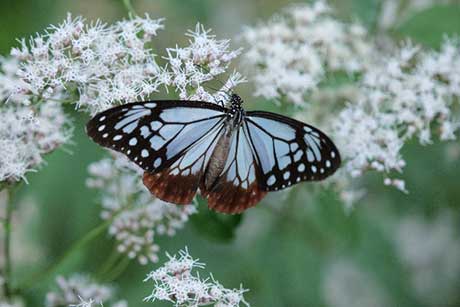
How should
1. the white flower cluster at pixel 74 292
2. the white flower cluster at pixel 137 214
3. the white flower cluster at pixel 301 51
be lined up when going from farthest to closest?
the white flower cluster at pixel 301 51 < the white flower cluster at pixel 74 292 < the white flower cluster at pixel 137 214

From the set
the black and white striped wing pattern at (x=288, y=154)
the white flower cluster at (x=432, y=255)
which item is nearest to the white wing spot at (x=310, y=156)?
the black and white striped wing pattern at (x=288, y=154)

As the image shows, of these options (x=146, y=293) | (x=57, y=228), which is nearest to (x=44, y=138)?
(x=146, y=293)

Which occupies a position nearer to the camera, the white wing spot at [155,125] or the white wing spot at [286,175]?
the white wing spot at [155,125]

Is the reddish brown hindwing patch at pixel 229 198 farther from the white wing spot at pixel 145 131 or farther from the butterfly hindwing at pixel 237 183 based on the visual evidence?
the white wing spot at pixel 145 131

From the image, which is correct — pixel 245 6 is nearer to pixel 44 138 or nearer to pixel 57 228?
pixel 57 228

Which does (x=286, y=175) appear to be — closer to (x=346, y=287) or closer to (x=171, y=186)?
(x=171, y=186)
